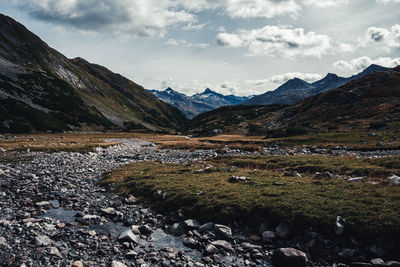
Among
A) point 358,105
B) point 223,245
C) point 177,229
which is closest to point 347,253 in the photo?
point 223,245

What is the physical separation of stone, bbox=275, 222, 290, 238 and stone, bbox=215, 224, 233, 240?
2.46 metres

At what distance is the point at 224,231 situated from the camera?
39.8ft

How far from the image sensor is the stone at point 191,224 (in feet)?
43.1

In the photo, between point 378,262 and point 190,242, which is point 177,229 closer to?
point 190,242

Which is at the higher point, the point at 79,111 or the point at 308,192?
the point at 79,111

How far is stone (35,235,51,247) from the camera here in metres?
10.7

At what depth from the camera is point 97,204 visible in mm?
17125

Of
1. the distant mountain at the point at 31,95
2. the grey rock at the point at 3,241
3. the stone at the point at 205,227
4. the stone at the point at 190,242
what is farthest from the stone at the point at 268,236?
the distant mountain at the point at 31,95

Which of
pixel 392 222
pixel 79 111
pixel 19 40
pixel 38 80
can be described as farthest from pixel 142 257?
pixel 19 40

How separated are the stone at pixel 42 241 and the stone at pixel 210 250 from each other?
301 inches

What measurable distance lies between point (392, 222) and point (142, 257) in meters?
11.8

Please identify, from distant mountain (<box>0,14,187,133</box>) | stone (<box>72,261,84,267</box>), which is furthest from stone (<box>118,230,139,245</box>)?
distant mountain (<box>0,14,187,133</box>)

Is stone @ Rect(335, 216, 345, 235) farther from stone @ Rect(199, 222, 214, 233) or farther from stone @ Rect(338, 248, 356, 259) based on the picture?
stone @ Rect(199, 222, 214, 233)

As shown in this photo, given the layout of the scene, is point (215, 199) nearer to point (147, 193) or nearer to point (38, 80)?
point (147, 193)
